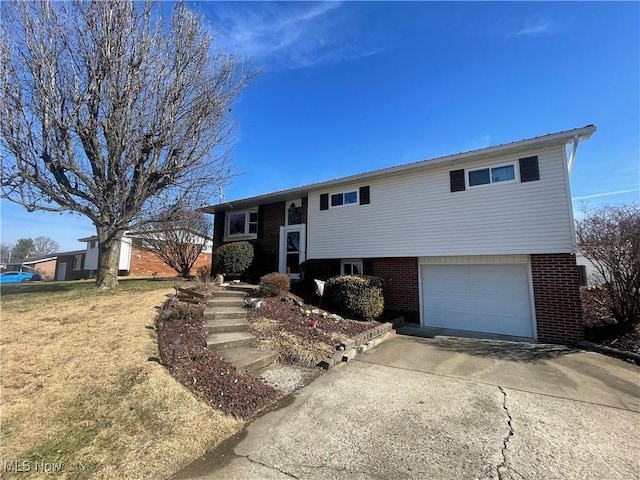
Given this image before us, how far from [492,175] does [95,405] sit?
33.8 feet

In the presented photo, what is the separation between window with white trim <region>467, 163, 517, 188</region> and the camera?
29.0 ft

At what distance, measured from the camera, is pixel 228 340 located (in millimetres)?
5738

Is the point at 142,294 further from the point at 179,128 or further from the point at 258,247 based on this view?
the point at 258,247

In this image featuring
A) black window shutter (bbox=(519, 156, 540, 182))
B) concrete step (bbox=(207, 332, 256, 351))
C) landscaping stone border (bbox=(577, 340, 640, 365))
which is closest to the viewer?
concrete step (bbox=(207, 332, 256, 351))

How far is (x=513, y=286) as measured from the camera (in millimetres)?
8742

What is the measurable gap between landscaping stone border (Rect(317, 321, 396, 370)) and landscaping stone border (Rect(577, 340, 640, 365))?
449 cm

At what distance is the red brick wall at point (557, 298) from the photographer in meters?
7.77

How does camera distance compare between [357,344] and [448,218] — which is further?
[448,218]

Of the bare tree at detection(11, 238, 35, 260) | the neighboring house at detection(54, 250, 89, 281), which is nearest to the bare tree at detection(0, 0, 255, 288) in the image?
the neighboring house at detection(54, 250, 89, 281)

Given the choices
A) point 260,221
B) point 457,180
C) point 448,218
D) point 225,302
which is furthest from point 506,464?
point 260,221

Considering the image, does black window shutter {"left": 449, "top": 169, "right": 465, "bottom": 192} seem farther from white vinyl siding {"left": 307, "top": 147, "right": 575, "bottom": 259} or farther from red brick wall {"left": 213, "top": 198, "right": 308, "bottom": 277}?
red brick wall {"left": 213, "top": 198, "right": 308, "bottom": 277}

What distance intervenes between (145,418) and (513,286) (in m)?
9.21

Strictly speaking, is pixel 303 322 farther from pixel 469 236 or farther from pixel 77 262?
pixel 77 262

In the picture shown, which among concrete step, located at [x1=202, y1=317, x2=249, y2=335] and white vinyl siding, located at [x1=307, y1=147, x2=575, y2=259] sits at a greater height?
white vinyl siding, located at [x1=307, y1=147, x2=575, y2=259]
